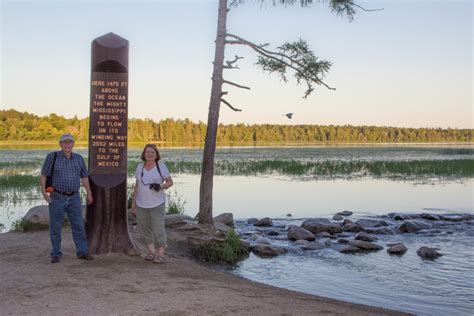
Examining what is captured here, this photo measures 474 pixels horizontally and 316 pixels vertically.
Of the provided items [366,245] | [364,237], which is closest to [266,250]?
[366,245]

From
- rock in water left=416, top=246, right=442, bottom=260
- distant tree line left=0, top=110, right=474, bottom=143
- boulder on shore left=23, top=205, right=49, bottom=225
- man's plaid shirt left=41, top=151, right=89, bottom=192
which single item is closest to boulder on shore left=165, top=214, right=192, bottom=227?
boulder on shore left=23, top=205, right=49, bottom=225

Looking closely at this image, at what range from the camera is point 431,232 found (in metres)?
18.2

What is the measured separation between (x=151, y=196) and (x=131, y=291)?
2176 mm

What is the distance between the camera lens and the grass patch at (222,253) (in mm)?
13125

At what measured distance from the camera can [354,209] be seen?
24906mm

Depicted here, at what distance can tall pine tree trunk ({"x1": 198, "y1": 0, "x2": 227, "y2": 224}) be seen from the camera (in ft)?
49.7

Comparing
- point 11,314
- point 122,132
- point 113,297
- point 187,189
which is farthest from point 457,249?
point 187,189

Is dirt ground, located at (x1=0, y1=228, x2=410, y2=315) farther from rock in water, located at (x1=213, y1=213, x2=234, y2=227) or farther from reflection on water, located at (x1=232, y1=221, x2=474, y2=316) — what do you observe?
rock in water, located at (x1=213, y1=213, x2=234, y2=227)

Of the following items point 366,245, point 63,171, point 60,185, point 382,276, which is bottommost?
point 382,276

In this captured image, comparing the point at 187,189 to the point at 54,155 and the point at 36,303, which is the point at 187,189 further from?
the point at 36,303

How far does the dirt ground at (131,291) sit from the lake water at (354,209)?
2.31 meters

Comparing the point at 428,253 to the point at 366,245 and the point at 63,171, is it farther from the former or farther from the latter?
the point at 63,171

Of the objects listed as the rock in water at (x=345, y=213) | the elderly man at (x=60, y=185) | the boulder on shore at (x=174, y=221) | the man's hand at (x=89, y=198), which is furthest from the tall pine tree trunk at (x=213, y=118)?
the rock in water at (x=345, y=213)

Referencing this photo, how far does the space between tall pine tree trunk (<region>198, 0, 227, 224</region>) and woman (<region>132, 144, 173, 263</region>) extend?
4990 millimetres
